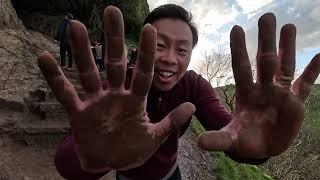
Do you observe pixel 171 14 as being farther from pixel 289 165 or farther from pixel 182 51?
pixel 289 165

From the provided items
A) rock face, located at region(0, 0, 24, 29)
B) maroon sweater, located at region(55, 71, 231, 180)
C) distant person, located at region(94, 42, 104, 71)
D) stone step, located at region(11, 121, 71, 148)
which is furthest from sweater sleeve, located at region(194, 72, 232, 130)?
rock face, located at region(0, 0, 24, 29)

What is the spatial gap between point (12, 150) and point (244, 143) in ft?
20.4

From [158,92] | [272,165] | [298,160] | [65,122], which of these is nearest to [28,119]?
[65,122]

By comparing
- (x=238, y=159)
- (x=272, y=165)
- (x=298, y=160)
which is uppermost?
(x=238, y=159)

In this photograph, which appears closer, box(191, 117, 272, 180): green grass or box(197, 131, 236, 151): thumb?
box(197, 131, 236, 151): thumb

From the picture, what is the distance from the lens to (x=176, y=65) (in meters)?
2.26

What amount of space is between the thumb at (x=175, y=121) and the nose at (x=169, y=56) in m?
0.54

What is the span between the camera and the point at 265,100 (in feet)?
5.76

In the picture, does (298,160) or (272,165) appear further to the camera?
(298,160)

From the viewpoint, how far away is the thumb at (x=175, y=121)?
1.72 metres

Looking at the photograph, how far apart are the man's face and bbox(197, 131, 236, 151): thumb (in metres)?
0.64

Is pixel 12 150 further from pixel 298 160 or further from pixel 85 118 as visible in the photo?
pixel 298 160

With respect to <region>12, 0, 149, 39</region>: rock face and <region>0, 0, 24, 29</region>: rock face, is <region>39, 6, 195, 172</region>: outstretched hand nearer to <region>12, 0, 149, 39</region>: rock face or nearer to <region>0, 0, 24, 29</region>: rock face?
<region>0, 0, 24, 29</region>: rock face

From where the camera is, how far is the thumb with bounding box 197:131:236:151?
1.62 metres
